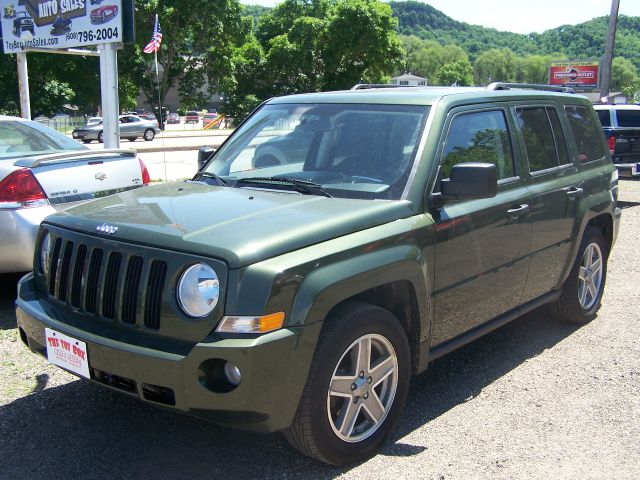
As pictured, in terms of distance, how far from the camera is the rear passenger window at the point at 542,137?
461cm

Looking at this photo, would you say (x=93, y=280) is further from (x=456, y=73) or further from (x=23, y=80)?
(x=456, y=73)

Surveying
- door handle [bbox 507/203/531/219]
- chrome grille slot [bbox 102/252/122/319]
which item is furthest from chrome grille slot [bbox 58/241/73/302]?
door handle [bbox 507/203/531/219]

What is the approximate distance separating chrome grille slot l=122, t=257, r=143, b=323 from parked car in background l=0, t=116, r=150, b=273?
2680 mm

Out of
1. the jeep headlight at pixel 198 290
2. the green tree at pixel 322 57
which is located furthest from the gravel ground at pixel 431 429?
the green tree at pixel 322 57

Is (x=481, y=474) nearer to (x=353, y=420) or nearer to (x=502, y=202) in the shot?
(x=353, y=420)

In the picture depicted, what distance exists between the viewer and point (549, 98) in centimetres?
505

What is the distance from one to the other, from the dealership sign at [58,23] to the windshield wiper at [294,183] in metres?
8.32

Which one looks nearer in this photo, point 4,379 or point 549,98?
point 4,379

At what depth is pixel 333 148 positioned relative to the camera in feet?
13.2

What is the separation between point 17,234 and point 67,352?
248 cm

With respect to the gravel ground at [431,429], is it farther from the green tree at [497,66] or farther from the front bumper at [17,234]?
the green tree at [497,66]

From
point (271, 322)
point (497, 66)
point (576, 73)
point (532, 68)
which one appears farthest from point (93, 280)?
point (497, 66)

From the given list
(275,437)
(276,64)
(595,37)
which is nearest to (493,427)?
(275,437)

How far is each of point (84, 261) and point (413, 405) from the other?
2.07 m
